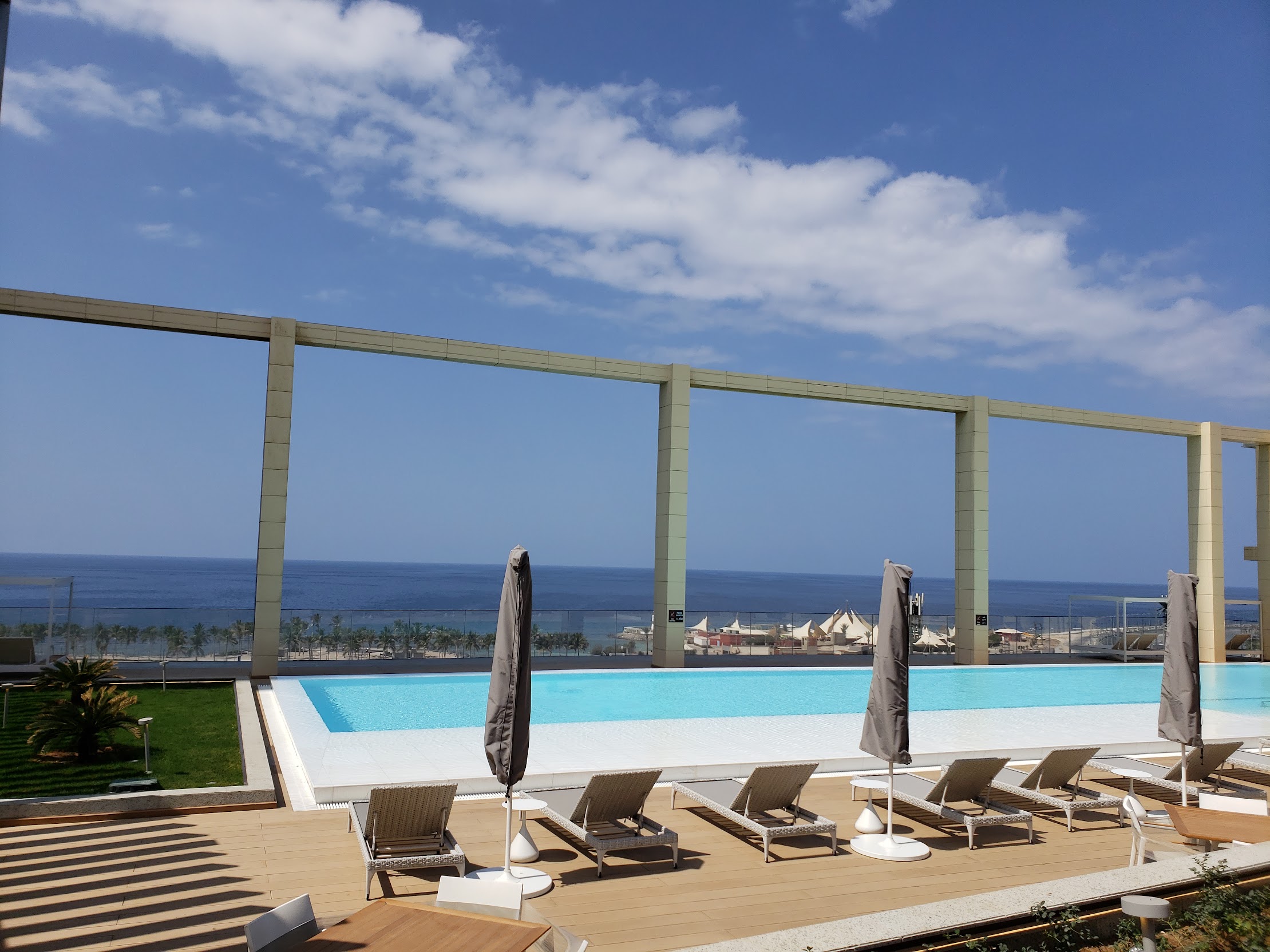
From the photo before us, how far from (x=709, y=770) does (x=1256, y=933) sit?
4994 mm

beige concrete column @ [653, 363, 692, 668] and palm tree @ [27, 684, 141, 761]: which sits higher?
beige concrete column @ [653, 363, 692, 668]

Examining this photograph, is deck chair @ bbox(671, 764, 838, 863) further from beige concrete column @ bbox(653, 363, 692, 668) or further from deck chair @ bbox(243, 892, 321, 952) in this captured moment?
beige concrete column @ bbox(653, 363, 692, 668)

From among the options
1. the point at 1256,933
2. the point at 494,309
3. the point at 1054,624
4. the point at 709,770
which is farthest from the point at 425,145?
the point at 1256,933

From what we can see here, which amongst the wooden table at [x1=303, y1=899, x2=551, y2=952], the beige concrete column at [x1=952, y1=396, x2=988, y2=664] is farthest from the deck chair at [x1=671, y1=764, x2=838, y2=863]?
the beige concrete column at [x1=952, y1=396, x2=988, y2=664]

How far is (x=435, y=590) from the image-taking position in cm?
9575

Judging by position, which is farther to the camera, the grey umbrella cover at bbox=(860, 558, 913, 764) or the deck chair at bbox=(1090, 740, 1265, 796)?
the deck chair at bbox=(1090, 740, 1265, 796)

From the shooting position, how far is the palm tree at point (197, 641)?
53.3 feet

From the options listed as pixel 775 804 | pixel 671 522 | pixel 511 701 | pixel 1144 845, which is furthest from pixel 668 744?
pixel 671 522

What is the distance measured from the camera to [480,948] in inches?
150

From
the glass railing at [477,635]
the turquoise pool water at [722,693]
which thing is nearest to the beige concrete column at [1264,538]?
the glass railing at [477,635]

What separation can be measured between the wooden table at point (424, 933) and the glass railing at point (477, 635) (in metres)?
12.9

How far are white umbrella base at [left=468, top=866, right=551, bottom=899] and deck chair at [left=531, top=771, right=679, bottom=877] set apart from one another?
1.46ft

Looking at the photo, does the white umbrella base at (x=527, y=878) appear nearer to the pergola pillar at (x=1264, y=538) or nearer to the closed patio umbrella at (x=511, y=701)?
the closed patio umbrella at (x=511, y=701)

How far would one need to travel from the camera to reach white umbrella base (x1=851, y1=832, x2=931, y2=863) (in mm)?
6570
